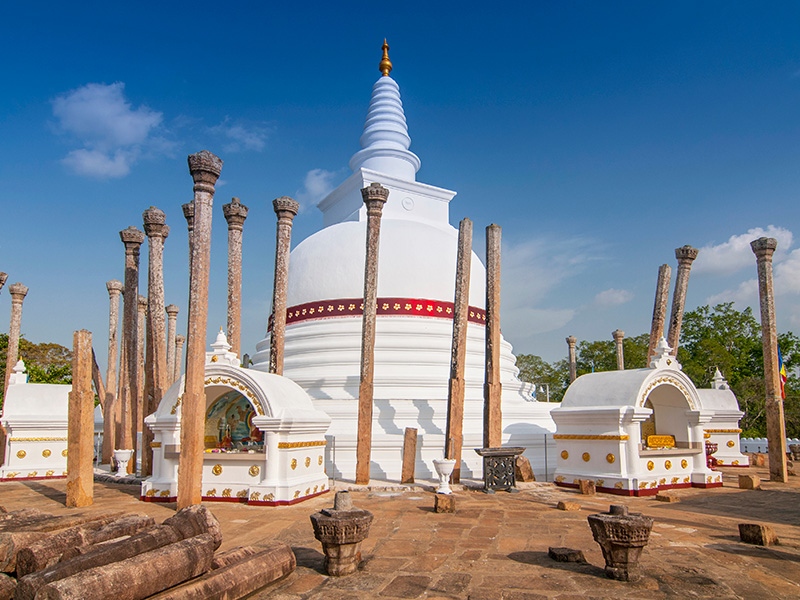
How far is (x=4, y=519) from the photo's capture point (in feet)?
24.8

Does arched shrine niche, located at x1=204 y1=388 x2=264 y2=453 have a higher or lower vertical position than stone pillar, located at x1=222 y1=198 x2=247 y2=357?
lower

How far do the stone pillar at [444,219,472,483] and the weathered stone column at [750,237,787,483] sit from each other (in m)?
7.98

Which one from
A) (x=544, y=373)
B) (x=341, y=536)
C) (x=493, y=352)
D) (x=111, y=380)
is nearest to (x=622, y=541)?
(x=341, y=536)

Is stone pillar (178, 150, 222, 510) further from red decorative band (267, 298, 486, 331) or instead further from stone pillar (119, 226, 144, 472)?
red decorative band (267, 298, 486, 331)

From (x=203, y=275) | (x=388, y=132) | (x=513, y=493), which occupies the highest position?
(x=388, y=132)

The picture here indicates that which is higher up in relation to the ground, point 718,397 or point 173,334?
point 173,334

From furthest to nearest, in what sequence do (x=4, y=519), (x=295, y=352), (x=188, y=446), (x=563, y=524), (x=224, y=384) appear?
(x=295, y=352), (x=224, y=384), (x=188, y=446), (x=563, y=524), (x=4, y=519)

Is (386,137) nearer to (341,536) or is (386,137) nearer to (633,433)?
(633,433)

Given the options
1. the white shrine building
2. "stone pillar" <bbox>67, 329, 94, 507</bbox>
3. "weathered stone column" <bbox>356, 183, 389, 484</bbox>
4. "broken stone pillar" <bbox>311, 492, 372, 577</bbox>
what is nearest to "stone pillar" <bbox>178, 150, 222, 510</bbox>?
"stone pillar" <bbox>67, 329, 94, 507</bbox>

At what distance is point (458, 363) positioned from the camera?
1453 cm

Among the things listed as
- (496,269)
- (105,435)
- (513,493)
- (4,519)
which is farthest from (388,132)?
(4,519)

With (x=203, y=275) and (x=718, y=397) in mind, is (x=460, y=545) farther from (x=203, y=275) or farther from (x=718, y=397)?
(x=718, y=397)

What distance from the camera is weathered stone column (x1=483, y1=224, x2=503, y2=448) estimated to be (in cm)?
1430

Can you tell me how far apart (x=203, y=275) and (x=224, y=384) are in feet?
8.06
